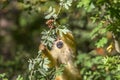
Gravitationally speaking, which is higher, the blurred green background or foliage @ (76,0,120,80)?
the blurred green background

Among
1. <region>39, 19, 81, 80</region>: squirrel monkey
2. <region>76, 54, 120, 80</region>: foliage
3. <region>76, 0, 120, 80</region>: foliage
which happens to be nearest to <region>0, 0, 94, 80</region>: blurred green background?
<region>76, 54, 120, 80</region>: foliage

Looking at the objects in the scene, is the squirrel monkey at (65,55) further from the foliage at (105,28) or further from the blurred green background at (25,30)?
the blurred green background at (25,30)

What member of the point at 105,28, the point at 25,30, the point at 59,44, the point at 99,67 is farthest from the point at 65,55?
the point at 25,30

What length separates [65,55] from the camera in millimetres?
4523

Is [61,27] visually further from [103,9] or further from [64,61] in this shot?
[103,9]

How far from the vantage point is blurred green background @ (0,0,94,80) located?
6.60m

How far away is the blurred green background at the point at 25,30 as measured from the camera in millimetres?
6598

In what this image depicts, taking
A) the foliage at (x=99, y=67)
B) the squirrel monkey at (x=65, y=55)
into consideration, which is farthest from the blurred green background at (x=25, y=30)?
the squirrel monkey at (x=65, y=55)

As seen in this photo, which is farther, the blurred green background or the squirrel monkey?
the blurred green background

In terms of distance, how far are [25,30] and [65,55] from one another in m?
8.31

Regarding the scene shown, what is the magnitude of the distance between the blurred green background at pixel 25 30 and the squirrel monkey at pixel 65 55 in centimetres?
117

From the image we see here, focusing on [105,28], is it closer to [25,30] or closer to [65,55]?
[65,55]

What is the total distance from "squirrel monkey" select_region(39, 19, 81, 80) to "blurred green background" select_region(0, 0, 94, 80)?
1170mm

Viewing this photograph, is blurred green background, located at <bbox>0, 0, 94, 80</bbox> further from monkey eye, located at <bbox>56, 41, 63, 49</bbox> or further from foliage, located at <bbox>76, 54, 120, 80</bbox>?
monkey eye, located at <bbox>56, 41, 63, 49</bbox>
